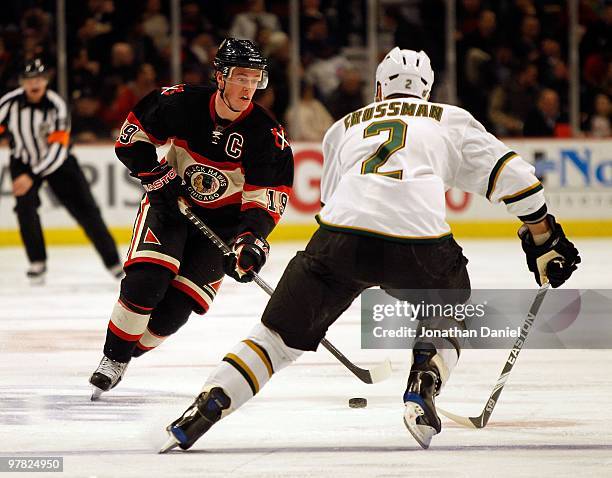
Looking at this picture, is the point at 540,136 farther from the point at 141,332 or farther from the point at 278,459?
the point at 278,459

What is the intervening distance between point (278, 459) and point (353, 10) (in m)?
6.97

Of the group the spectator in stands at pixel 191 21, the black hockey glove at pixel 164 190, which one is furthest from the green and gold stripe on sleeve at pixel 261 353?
the spectator in stands at pixel 191 21

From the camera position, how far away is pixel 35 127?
6.99 metres

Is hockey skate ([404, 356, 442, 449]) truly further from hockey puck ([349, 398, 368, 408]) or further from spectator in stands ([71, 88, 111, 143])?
spectator in stands ([71, 88, 111, 143])

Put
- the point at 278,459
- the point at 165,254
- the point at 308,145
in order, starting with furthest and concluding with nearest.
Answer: the point at 308,145, the point at 165,254, the point at 278,459

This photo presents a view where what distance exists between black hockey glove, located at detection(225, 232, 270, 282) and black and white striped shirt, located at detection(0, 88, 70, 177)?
3.54 metres

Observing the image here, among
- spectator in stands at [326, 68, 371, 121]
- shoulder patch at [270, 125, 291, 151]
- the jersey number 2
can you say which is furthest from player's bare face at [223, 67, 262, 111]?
spectator in stands at [326, 68, 371, 121]

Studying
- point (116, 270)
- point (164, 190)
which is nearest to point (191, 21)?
point (116, 270)

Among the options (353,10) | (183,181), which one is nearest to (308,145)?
(353,10)

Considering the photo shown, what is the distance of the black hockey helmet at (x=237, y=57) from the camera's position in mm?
3656

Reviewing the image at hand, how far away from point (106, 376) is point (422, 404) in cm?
118

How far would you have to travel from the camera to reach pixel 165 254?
12.3ft

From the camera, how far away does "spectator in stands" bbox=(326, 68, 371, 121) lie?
919 cm

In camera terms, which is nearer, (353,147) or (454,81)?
(353,147)
